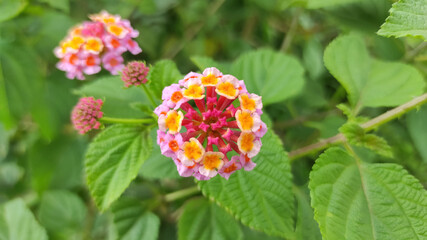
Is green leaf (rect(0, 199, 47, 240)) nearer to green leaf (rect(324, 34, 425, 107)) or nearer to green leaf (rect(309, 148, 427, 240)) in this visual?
green leaf (rect(309, 148, 427, 240))

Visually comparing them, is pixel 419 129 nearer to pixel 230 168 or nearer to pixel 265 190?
pixel 265 190

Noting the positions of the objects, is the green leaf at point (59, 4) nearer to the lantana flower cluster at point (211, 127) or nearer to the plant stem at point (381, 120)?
the lantana flower cluster at point (211, 127)

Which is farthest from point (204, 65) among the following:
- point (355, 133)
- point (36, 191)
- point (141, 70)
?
point (36, 191)

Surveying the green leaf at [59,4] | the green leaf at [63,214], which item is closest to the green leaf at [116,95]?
the green leaf at [59,4]

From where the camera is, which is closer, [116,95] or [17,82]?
[116,95]

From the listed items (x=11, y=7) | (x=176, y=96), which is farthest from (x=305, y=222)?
(x=11, y=7)

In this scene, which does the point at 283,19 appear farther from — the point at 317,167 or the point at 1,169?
the point at 1,169

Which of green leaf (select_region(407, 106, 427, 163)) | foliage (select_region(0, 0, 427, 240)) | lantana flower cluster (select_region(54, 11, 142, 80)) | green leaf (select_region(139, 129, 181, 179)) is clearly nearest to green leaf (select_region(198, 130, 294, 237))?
foliage (select_region(0, 0, 427, 240))
